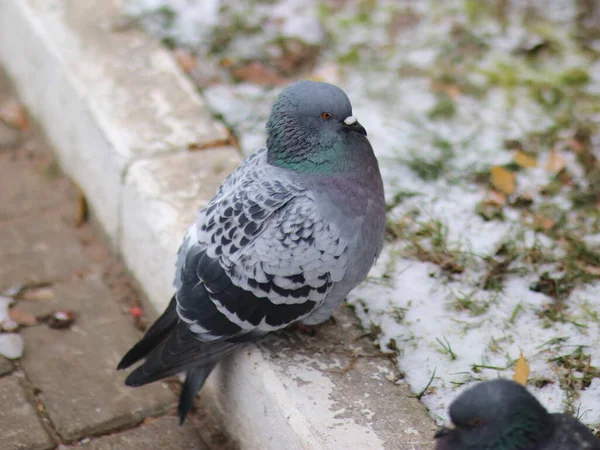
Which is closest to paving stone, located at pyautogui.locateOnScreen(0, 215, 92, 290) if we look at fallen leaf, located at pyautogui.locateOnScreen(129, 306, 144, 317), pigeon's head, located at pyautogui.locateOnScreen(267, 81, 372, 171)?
fallen leaf, located at pyautogui.locateOnScreen(129, 306, 144, 317)

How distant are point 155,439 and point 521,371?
123 cm

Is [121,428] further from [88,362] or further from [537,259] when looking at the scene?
[537,259]

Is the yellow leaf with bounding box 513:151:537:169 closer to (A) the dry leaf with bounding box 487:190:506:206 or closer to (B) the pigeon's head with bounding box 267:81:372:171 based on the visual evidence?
(A) the dry leaf with bounding box 487:190:506:206

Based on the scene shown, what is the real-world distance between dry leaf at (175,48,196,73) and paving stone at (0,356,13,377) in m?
1.75

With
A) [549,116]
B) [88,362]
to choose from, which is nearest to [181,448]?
[88,362]

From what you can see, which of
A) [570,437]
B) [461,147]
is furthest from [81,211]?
[570,437]

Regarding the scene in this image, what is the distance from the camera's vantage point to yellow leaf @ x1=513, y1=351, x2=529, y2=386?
2.82m

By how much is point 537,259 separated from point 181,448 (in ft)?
4.82

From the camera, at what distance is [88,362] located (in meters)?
3.30

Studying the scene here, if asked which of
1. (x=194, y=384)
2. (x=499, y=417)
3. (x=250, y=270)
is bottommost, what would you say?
(x=194, y=384)

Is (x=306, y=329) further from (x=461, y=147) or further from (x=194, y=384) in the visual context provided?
(x=461, y=147)

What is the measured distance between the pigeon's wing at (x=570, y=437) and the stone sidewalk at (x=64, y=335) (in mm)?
1290

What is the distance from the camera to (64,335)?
11.2 feet

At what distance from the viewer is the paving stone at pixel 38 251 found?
3680 millimetres
